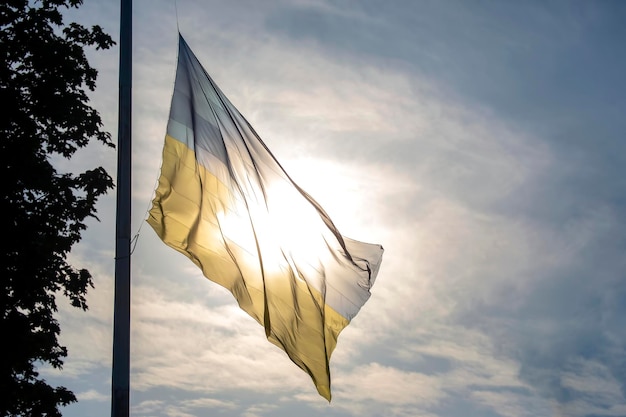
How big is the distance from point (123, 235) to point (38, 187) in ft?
43.6

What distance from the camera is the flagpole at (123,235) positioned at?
832 cm

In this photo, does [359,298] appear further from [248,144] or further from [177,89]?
[177,89]

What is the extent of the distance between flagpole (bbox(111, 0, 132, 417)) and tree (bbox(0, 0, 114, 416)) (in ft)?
38.2

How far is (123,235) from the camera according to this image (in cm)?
898

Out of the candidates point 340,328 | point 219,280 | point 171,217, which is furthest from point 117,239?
point 340,328

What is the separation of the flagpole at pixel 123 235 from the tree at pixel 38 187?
11636mm

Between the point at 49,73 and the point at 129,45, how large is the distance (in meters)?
13.2

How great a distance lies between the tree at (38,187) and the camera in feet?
65.5

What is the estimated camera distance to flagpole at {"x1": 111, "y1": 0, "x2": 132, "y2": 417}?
8320mm

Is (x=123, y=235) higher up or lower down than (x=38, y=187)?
lower down

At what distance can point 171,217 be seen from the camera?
Result: 11102mm

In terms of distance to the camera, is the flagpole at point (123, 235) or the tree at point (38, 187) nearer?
the flagpole at point (123, 235)

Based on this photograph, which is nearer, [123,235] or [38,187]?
[123,235]

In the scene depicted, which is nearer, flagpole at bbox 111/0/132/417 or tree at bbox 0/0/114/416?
flagpole at bbox 111/0/132/417
